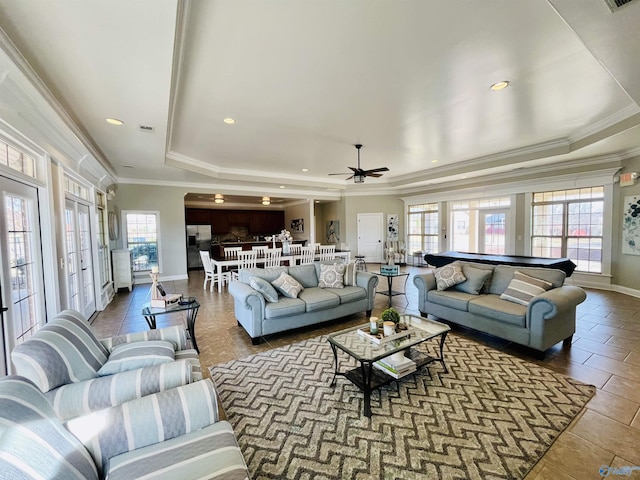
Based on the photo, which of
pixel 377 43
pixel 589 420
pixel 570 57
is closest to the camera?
pixel 589 420

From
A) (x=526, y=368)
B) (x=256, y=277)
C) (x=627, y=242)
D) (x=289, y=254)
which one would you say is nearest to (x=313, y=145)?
(x=256, y=277)

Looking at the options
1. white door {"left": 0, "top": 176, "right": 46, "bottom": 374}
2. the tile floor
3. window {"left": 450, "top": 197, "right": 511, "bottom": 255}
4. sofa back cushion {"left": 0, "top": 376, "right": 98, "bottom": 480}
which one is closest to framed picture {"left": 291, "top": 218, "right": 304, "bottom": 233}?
window {"left": 450, "top": 197, "right": 511, "bottom": 255}

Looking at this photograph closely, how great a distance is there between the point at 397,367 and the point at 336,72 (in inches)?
108

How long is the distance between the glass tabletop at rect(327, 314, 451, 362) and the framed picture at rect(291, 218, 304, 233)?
8.29 meters

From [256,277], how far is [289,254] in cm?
342

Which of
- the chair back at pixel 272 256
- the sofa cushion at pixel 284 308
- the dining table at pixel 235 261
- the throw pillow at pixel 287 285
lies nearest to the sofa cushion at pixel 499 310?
the sofa cushion at pixel 284 308

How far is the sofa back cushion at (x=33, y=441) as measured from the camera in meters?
0.79

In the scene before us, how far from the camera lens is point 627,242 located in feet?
17.0

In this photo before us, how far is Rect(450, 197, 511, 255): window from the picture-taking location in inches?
285

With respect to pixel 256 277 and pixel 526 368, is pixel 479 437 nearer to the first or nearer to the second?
pixel 526 368

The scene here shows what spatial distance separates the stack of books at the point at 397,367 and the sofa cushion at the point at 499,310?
53.1 inches

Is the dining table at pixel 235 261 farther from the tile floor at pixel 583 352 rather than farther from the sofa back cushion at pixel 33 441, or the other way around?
the sofa back cushion at pixel 33 441

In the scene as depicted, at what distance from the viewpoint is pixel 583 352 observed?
2973 millimetres

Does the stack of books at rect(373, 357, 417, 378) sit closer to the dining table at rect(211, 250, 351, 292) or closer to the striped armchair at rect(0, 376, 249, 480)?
the striped armchair at rect(0, 376, 249, 480)
